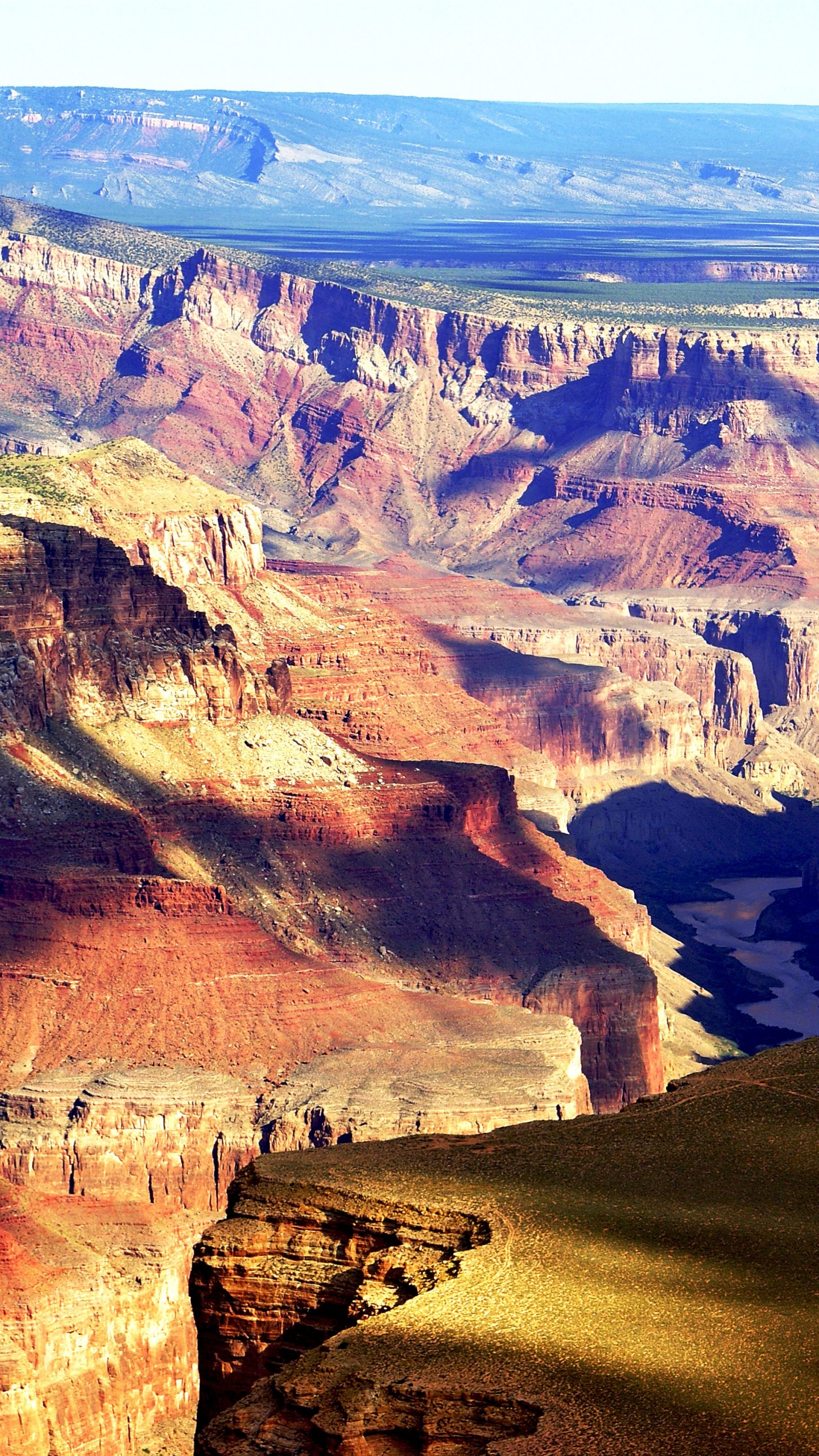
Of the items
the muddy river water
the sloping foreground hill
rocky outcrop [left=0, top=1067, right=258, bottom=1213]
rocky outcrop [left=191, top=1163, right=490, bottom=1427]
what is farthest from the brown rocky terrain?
rocky outcrop [left=191, top=1163, right=490, bottom=1427]

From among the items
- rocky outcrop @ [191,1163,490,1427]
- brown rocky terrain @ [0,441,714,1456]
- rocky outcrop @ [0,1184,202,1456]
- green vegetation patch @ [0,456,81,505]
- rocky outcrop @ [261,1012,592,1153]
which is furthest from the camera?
green vegetation patch @ [0,456,81,505]

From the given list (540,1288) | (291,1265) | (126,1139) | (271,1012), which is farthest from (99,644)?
(540,1288)

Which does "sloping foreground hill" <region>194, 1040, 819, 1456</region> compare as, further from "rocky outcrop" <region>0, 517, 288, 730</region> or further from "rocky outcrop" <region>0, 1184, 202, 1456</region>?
"rocky outcrop" <region>0, 517, 288, 730</region>

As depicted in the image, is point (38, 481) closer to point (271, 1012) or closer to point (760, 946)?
point (760, 946)

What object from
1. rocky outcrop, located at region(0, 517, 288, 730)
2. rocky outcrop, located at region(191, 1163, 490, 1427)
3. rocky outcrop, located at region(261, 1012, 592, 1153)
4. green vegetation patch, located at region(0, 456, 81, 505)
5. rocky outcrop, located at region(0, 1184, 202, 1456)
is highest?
green vegetation patch, located at region(0, 456, 81, 505)

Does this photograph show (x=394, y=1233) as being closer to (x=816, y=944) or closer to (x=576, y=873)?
(x=576, y=873)

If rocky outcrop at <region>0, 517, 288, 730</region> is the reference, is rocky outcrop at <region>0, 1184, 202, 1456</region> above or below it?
below

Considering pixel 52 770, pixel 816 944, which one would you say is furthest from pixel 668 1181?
pixel 816 944
